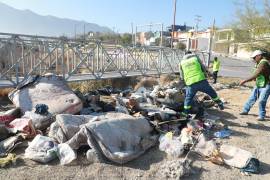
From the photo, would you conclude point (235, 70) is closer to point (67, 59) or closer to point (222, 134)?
point (67, 59)

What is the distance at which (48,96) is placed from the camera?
5824mm

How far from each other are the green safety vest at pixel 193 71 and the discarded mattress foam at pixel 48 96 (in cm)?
220

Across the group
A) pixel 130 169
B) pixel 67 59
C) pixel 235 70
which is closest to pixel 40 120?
pixel 130 169

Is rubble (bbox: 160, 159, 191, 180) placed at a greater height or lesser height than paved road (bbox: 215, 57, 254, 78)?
greater

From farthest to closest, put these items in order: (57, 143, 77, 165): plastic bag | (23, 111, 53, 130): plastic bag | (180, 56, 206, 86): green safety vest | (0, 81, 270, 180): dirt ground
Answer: (180, 56, 206, 86): green safety vest, (23, 111, 53, 130): plastic bag, (57, 143, 77, 165): plastic bag, (0, 81, 270, 180): dirt ground

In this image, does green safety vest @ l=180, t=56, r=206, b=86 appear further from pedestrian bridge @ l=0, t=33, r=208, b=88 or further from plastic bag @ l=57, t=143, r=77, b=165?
pedestrian bridge @ l=0, t=33, r=208, b=88

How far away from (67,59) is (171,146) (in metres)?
5.97

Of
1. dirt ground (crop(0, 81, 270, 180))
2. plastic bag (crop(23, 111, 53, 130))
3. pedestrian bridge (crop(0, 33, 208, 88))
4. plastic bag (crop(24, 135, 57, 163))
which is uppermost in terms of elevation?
pedestrian bridge (crop(0, 33, 208, 88))

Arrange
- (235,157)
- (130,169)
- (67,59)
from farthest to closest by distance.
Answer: (67,59) → (235,157) → (130,169)

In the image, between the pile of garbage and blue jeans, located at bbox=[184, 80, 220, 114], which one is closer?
the pile of garbage

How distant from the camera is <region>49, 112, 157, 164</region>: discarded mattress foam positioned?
13.2 feet

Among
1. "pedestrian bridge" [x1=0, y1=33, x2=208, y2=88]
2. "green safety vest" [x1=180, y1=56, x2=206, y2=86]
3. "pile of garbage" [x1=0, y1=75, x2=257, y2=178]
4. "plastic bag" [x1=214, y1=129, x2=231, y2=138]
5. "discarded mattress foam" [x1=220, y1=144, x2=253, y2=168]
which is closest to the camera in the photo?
"pile of garbage" [x1=0, y1=75, x2=257, y2=178]

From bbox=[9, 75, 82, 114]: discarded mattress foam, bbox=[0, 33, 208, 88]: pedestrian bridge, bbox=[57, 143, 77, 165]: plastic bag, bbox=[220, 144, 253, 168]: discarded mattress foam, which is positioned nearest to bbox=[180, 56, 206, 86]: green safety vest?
bbox=[220, 144, 253, 168]: discarded mattress foam

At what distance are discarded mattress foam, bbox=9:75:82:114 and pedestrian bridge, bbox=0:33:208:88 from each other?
1742 mm
